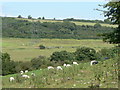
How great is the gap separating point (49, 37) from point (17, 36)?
13.0m

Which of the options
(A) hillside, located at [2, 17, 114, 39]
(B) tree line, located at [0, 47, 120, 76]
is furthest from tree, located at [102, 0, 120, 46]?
(A) hillside, located at [2, 17, 114, 39]

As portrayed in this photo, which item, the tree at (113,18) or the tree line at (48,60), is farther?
the tree line at (48,60)

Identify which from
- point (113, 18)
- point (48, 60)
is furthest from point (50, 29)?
point (113, 18)

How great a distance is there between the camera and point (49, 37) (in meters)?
119

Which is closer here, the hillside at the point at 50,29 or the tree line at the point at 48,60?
the tree line at the point at 48,60

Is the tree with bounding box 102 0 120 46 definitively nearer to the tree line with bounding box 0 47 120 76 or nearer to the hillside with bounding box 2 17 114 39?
the tree line with bounding box 0 47 120 76

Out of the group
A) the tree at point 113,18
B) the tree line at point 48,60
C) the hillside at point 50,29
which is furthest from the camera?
the hillside at point 50,29

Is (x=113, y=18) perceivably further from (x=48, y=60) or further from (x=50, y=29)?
(x=50, y=29)

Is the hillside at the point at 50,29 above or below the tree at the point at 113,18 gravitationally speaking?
below

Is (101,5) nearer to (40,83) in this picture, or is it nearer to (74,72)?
(74,72)

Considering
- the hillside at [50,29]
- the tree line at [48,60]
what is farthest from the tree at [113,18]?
the hillside at [50,29]

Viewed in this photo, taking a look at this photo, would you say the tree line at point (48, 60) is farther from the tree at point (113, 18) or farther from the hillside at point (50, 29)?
the hillside at point (50, 29)

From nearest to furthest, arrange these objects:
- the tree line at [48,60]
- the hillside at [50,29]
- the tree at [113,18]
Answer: the tree at [113,18], the tree line at [48,60], the hillside at [50,29]

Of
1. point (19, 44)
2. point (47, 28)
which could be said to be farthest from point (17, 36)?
point (47, 28)
